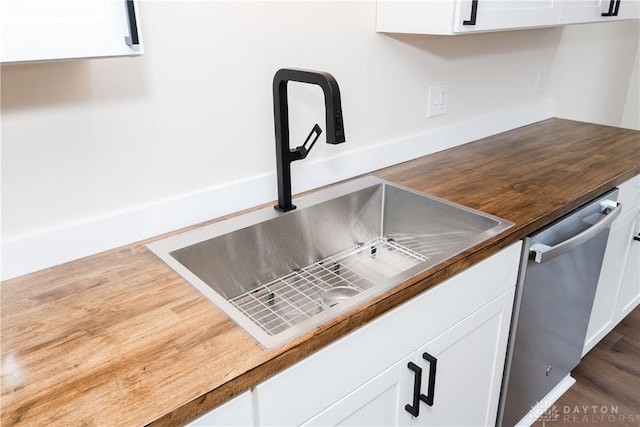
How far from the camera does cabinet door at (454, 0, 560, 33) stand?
1290 mm

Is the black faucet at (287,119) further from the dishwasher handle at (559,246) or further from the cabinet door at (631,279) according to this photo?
the cabinet door at (631,279)

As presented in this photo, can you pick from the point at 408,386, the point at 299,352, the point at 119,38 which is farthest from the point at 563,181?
the point at 119,38

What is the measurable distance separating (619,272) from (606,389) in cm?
46

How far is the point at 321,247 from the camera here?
1368mm

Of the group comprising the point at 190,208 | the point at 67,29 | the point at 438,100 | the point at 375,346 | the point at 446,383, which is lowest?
the point at 446,383

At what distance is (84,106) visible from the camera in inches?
39.6

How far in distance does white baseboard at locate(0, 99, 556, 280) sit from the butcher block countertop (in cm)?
3

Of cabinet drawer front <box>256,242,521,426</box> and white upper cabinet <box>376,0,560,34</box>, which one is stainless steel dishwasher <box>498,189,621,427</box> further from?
white upper cabinet <box>376,0,560,34</box>

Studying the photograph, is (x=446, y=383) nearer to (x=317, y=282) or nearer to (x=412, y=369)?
(x=412, y=369)

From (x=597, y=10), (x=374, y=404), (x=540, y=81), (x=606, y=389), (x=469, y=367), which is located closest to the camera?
(x=374, y=404)

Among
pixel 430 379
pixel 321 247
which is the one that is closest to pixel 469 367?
pixel 430 379

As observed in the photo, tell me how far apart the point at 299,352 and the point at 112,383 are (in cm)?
29

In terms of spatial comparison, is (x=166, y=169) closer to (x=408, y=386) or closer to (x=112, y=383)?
(x=112, y=383)

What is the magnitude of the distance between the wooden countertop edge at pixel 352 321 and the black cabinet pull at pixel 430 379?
178mm
